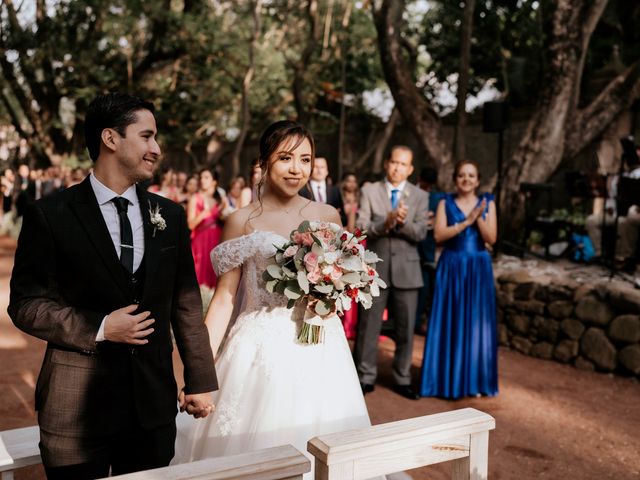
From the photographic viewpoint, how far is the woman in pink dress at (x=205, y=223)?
400 inches

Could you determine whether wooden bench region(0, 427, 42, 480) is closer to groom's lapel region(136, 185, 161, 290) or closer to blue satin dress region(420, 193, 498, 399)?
groom's lapel region(136, 185, 161, 290)

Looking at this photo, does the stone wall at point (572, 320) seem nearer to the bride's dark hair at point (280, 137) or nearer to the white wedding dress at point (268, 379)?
the white wedding dress at point (268, 379)

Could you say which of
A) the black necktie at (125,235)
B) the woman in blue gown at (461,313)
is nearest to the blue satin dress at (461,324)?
the woman in blue gown at (461,313)

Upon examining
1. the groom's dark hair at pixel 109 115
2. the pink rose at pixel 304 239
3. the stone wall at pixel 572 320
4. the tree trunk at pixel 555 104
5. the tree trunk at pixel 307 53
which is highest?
the tree trunk at pixel 307 53

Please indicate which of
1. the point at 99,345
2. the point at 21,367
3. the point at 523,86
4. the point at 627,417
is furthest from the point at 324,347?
the point at 523,86

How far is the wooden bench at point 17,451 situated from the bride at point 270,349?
0.80m

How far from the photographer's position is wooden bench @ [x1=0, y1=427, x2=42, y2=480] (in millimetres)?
2985

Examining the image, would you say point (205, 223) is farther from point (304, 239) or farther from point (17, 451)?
point (304, 239)

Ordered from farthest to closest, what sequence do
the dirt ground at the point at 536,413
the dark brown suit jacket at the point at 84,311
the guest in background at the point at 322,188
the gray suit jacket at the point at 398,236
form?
the guest in background at the point at 322,188
the gray suit jacket at the point at 398,236
the dirt ground at the point at 536,413
the dark brown suit jacket at the point at 84,311

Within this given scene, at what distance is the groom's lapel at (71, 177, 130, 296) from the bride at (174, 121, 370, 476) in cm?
109

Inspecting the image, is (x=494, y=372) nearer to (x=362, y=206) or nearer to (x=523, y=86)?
(x=362, y=206)

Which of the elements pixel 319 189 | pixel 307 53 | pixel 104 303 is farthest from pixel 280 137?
pixel 307 53

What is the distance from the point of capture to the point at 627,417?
5.74 m

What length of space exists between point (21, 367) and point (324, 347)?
16.4 ft
